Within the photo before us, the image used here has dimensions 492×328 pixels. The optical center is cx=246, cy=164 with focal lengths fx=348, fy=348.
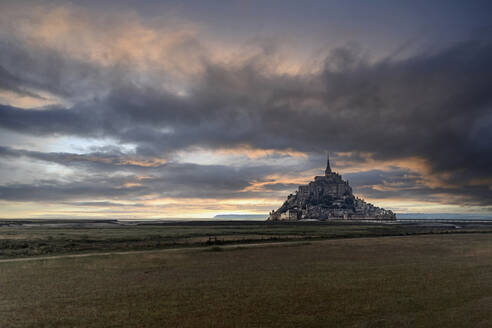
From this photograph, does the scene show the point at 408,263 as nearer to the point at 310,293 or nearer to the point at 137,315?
the point at 310,293

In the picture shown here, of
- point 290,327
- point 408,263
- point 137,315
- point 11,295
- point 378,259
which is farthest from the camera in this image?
point 378,259

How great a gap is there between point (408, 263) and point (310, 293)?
16.1 m

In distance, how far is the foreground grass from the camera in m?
16.1

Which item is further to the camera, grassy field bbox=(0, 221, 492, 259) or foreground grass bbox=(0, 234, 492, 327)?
grassy field bbox=(0, 221, 492, 259)

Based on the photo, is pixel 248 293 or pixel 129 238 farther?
pixel 129 238

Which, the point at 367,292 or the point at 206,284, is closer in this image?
the point at 367,292

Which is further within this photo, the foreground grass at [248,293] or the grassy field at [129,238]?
the grassy field at [129,238]

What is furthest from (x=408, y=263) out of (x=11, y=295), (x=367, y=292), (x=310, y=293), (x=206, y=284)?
(x=11, y=295)

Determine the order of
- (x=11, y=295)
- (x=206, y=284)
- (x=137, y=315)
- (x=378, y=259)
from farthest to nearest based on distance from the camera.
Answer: (x=378, y=259), (x=206, y=284), (x=11, y=295), (x=137, y=315)

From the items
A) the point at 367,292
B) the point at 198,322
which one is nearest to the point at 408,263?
the point at 367,292

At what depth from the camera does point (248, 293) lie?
21.1 meters

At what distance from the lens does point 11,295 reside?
20859 millimetres

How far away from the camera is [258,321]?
52.1 ft

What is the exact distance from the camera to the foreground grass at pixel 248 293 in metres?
16.1
